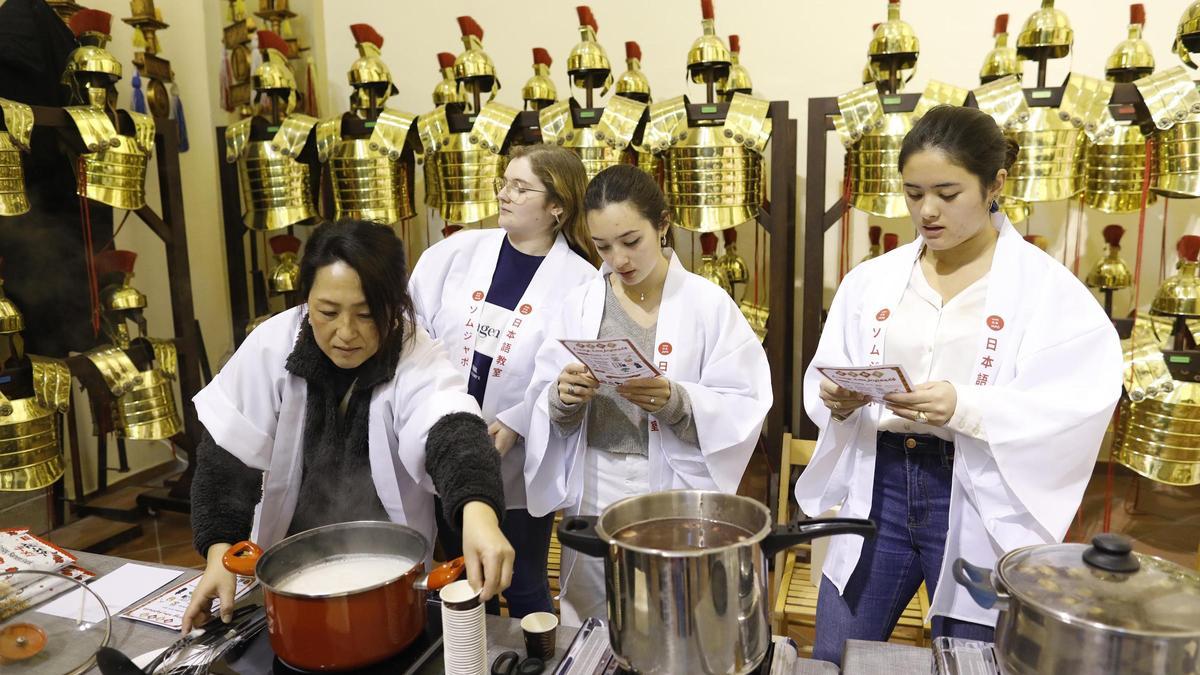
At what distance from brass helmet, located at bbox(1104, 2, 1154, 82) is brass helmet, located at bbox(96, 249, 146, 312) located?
432 centimetres

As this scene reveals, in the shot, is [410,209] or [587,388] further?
[410,209]

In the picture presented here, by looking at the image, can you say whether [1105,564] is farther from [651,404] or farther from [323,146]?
[323,146]

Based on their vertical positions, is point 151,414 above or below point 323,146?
below

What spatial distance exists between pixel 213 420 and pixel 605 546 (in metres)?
0.92

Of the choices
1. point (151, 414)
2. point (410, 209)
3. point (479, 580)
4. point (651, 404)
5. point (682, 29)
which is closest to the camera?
point (479, 580)

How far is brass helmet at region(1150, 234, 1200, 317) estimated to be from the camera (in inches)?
133

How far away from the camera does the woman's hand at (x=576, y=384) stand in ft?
6.26

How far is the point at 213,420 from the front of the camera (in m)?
1.52

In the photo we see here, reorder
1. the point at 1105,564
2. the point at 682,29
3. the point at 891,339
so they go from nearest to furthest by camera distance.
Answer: the point at 1105,564 < the point at 891,339 < the point at 682,29

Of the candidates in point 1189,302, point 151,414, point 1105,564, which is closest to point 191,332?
point 151,414

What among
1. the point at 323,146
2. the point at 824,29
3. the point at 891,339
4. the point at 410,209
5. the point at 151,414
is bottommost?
the point at 151,414

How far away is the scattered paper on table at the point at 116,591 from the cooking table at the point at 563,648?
5 cm

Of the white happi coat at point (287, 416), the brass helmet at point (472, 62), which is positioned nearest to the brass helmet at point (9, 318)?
the brass helmet at point (472, 62)

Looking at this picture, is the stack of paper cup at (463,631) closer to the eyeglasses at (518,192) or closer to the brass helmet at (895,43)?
the eyeglasses at (518,192)
